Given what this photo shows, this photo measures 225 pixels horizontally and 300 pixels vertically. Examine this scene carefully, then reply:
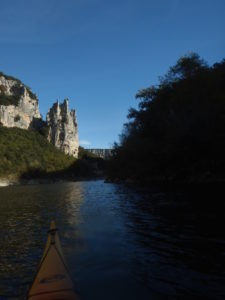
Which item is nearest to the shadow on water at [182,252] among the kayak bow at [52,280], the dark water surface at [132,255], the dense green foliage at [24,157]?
the dark water surface at [132,255]

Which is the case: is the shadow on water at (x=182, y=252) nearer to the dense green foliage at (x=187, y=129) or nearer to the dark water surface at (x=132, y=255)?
the dark water surface at (x=132, y=255)

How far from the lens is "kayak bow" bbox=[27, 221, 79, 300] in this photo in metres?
7.72

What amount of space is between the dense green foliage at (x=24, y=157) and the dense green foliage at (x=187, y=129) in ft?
311

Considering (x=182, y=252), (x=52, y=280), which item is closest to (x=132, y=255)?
(x=182, y=252)

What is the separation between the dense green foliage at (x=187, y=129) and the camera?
4862 centimetres

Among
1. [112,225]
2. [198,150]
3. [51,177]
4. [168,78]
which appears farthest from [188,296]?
[51,177]

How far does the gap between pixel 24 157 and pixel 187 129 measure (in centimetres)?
12880

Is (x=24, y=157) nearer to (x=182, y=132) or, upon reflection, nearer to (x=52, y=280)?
(x=182, y=132)

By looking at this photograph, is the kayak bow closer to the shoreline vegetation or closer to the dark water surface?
the dark water surface

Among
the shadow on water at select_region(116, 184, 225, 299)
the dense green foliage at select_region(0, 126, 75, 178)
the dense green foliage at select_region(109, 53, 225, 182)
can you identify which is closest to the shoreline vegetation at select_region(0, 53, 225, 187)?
the dense green foliage at select_region(109, 53, 225, 182)

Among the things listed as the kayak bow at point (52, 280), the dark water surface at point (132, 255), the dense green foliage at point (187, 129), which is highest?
the dense green foliage at point (187, 129)

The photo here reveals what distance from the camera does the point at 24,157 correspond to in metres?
168

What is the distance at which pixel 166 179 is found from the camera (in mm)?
61781

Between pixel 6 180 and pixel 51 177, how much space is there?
25050mm
